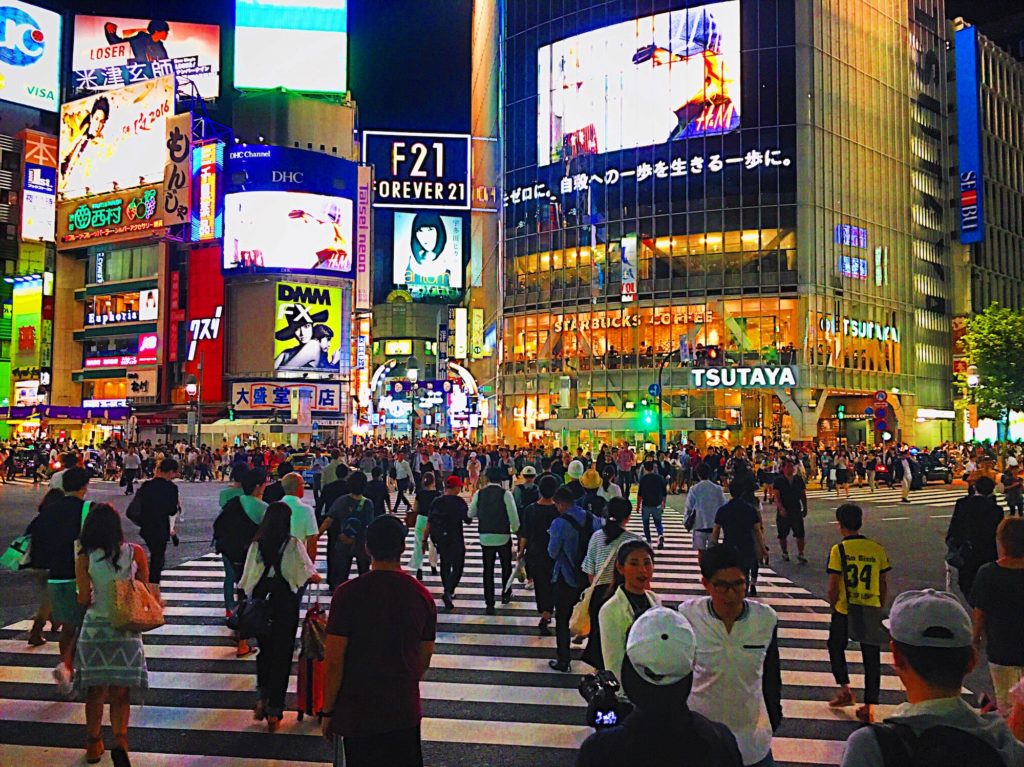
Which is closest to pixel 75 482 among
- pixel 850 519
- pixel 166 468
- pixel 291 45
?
pixel 166 468

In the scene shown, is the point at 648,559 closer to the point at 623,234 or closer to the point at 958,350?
the point at 623,234

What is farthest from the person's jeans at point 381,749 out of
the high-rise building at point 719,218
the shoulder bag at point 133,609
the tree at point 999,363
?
the tree at point 999,363

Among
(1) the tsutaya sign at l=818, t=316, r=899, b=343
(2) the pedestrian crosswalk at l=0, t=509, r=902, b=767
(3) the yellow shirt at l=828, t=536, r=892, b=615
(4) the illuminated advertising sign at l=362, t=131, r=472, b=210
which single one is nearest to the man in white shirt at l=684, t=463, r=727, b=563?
(2) the pedestrian crosswalk at l=0, t=509, r=902, b=767

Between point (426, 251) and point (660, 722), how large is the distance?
93238mm

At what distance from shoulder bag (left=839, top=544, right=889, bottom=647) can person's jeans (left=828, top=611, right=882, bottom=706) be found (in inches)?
3.6

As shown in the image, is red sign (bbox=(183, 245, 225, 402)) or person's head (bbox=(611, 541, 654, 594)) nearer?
person's head (bbox=(611, 541, 654, 594))

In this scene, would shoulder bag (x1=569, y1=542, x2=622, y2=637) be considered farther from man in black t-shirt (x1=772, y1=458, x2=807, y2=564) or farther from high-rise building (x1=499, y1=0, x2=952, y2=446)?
high-rise building (x1=499, y1=0, x2=952, y2=446)

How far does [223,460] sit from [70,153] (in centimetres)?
3985

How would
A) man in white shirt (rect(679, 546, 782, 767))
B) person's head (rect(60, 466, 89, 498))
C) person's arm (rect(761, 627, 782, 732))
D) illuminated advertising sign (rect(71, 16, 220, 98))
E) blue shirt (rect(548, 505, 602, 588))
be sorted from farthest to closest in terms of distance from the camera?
illuminated advertising sign (rect(71, 16, 220, 98))
blue shirt (rect(548, 505, 602, 588))
person's head (rect(60, 466, 89, 498))
person's arm (rect(761, 627, 782, 732))
man in white shirt (rect(679, 546, 782, 767))

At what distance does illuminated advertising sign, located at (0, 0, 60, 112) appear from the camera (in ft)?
240

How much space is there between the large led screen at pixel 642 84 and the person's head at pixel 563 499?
5137 cm

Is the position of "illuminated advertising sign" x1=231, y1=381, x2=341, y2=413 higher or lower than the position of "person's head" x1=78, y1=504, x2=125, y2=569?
higher

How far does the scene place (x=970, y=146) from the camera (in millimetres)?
68000

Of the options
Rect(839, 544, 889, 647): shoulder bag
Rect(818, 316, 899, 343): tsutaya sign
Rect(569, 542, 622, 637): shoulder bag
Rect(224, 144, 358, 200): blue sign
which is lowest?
Rect(839, 544, 889, 647): shoulder bag
